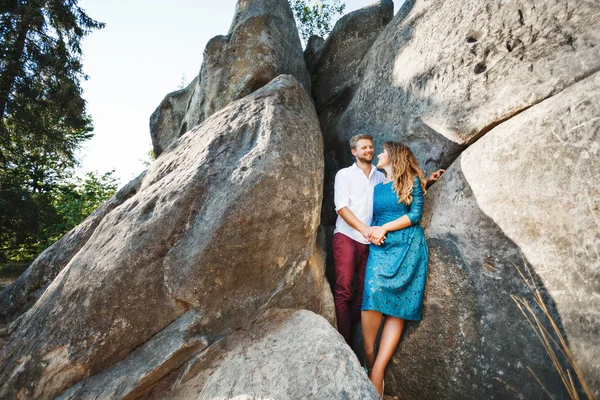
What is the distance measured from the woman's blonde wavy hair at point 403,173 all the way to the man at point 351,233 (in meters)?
0.37

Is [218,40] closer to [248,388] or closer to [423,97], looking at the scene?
[423,97]

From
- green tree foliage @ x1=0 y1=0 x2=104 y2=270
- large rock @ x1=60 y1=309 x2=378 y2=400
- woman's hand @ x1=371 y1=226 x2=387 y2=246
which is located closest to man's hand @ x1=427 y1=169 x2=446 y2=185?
woman's hand @ x1=371 y1=226 x2=387 y2=246

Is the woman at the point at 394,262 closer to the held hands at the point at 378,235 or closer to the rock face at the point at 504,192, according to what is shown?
the held hands at the point at 378,235

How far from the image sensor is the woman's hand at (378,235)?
337 centimetres

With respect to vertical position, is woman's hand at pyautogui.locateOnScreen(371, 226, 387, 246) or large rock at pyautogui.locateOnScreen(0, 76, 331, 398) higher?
large rock at pyautogui.locateOnScreen(0, 76, 331, 398)

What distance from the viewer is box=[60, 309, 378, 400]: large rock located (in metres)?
2.37

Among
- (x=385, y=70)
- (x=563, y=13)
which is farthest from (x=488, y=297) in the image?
(x=385, y=70)

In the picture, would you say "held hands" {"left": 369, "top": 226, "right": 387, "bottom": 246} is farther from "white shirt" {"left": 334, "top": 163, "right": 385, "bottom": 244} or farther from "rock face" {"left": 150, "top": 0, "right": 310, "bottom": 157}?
"rock face" {"left": 150, "top": 0, "right": 310, "bottom": 157}

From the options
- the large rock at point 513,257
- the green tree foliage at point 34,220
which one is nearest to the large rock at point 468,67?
the large rock at point 513,257

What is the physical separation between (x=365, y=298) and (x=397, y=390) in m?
0.90

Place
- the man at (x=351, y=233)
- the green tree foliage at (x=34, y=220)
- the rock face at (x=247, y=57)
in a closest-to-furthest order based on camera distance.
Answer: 1. the man at (x=351, y=233)
2. the rock face at (x=247, y=57)
3. the green tree foliage at (x=34, y=220)

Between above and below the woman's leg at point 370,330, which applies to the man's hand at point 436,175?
above

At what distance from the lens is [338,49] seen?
7.34m

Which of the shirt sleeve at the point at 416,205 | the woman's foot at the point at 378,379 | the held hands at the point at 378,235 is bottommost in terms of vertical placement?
the woman's foot at the point at 378,379
